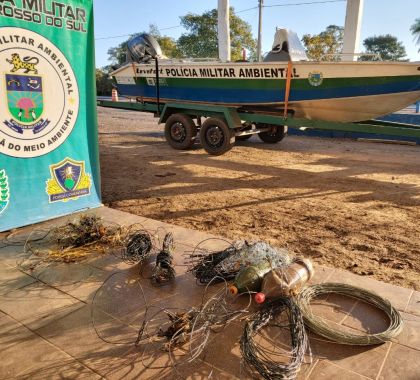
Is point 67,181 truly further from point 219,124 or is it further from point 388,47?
point 388,47

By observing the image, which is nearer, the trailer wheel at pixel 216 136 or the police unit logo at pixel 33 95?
the police unit logo at pixel 33 95

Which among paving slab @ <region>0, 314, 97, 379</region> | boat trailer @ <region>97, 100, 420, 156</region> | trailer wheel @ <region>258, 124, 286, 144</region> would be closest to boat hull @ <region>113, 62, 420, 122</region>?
boat trailer @ <region>97, 100, 420, 156</region>

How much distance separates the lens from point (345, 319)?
8.91ft

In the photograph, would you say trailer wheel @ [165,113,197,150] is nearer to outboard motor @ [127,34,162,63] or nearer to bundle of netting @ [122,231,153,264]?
outboard motor @ [127,34,162,63]

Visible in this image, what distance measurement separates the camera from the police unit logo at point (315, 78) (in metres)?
7.99

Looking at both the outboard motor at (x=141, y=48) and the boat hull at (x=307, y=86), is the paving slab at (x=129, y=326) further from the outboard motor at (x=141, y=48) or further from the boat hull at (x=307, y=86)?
the outboard motor at (x=141, y=48)

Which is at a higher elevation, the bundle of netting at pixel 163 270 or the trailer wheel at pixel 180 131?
the trailer wheel at pixel 180 131

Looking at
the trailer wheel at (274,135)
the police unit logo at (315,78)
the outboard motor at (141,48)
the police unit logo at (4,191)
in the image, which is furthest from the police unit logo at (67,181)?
the trailer wheel at (274,135)

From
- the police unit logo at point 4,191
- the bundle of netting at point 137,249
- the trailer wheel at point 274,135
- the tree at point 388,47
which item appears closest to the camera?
the bundle of netting at point 137,249

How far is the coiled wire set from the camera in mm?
2387

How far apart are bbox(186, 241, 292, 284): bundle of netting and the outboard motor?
29.2 feet

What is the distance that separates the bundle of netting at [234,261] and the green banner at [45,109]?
2.28 meters

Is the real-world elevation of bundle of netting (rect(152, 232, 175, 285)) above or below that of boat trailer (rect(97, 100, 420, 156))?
below

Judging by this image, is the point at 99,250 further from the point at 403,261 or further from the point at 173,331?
the point at 403,261
